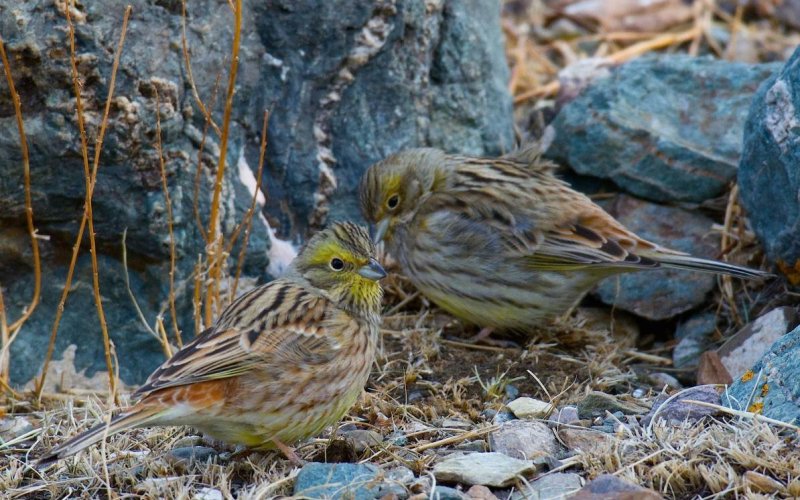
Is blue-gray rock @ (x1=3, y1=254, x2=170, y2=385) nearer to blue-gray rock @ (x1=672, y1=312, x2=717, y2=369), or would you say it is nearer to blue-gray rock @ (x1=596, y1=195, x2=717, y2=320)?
blue-gray rock @ (x1=596, y1=195, x2=717, y2=320)

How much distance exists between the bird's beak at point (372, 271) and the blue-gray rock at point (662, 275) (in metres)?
2.09

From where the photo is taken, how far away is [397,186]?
6266 mm

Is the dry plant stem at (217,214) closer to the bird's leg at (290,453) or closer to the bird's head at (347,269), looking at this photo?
the bird's head at (347,269)

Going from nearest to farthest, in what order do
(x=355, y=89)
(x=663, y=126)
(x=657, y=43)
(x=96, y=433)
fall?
(x=96, y=433) → (x=355, y=89) → (x=663, y=126) → (x=657, y=43)

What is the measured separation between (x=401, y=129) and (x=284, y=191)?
2.95 ft

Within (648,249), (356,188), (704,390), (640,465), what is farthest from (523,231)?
(640,465)

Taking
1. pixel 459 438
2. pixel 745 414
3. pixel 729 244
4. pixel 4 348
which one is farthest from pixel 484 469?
pixel 729 244

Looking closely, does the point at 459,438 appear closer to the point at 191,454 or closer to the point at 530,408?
the point at 530,408

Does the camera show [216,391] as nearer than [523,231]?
Yes

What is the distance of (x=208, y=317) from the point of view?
562 cm

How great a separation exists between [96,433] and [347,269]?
59.2 inches

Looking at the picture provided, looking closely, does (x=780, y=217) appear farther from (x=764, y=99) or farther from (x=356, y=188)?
(x=356, y=188)

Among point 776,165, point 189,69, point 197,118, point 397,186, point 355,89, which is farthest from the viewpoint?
point 355,89

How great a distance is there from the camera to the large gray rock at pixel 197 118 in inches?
211
